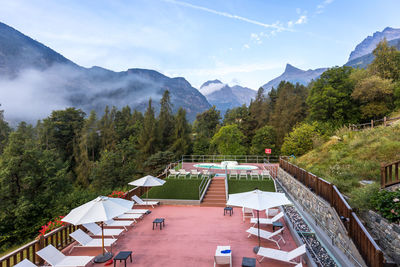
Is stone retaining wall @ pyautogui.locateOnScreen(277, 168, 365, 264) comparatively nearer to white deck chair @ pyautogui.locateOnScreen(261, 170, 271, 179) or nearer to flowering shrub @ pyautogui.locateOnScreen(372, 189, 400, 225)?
flowering shrub @ pyautogui.locateOnScreen(372, 189, 400, 225)

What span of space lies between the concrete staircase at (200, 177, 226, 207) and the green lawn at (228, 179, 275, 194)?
59 cm

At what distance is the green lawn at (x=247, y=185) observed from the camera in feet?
41.4

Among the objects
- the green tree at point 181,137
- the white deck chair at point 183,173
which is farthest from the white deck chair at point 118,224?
the green tree at point 181,137

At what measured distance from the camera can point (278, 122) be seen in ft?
111

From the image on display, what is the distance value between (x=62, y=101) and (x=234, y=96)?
12173 cm

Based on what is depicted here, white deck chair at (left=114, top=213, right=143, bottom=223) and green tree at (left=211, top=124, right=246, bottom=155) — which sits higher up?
green tree at (left=211, top=124, right=246, bottom=155)

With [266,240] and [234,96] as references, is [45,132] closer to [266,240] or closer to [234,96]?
[266,240]

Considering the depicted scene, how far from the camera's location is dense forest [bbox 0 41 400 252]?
645 inches

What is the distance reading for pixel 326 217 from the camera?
751 centimetres

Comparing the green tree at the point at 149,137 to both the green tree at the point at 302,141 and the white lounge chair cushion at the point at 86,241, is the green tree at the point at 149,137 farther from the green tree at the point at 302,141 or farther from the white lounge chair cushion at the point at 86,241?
the white lounge chair cushion at the point at 86,241

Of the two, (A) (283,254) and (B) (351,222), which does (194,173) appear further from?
(A) (283,254)

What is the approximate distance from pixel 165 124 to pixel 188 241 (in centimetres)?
3001

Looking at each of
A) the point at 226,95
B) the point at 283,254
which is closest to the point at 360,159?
the point at 283,254

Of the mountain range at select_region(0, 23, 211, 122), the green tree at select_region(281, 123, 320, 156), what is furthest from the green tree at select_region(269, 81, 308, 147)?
the mountain range at select_region(0, 23, 211, 122)
